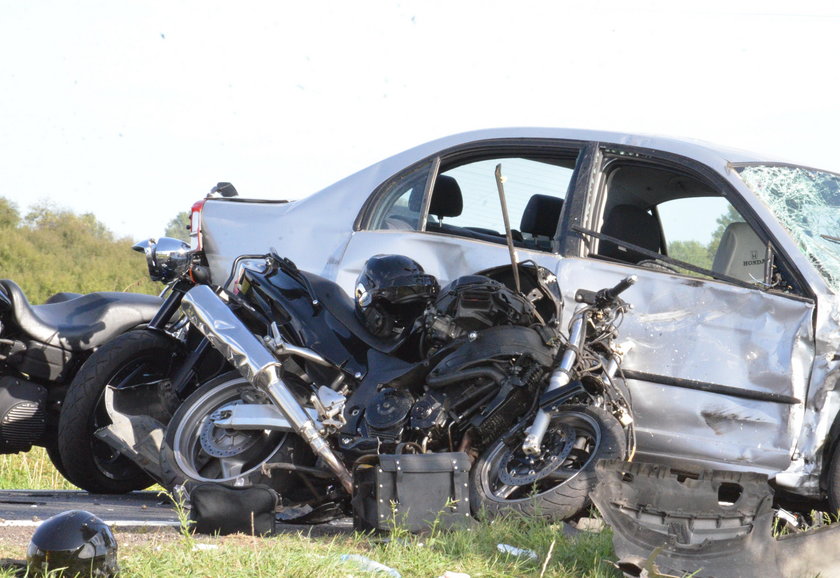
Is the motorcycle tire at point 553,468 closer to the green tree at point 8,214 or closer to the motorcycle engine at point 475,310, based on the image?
the motorcycle engine at point 475,310

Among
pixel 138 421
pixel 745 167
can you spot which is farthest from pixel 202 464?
pixel 745 167

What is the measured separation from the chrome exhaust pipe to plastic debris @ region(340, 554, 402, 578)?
104 cm

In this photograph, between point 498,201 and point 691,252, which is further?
point 498,201

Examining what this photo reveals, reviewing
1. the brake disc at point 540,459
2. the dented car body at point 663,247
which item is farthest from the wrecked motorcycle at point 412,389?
the dented car body at point 663,247

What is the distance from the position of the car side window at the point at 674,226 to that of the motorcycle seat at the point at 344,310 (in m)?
1.20

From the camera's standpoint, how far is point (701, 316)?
552cm

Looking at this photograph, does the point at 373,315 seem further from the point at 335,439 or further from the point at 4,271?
the point at 4,271

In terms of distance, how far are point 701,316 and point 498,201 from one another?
1338 millimetres

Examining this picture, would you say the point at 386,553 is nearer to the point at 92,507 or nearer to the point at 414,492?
the point at 414,492

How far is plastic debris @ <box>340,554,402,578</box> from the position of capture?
12.3 feet

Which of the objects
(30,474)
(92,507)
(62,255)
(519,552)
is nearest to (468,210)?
(92,507)

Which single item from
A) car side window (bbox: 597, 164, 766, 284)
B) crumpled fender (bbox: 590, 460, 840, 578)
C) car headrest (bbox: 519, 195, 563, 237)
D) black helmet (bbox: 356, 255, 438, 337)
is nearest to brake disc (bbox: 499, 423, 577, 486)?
crumpled fender (bbox: 590, 460, 840, 578)

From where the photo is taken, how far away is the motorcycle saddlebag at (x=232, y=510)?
15.5 feet

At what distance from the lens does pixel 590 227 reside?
19.5ft
